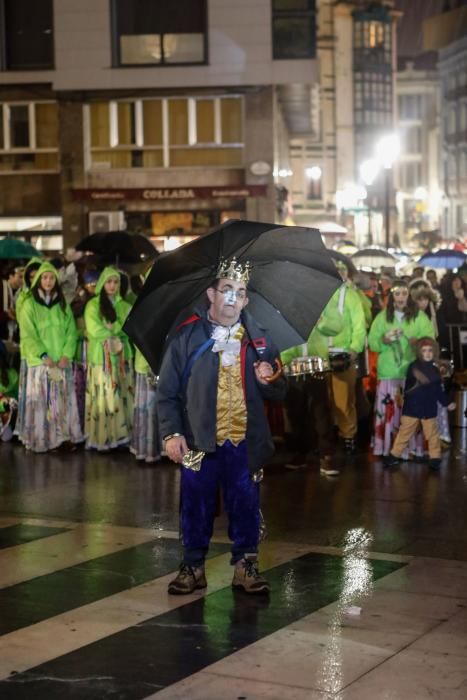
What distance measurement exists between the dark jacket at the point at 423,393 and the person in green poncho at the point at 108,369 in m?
3.31

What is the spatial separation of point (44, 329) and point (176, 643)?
844 centimetres

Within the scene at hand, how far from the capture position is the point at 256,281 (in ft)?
28.1

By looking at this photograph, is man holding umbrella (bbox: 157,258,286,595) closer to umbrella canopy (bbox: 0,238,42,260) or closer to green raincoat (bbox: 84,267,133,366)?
green raincoat (bbox: 84,267,133,366)

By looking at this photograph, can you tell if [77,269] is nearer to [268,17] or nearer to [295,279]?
[295,279]

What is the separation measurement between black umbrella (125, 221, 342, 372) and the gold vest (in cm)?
54

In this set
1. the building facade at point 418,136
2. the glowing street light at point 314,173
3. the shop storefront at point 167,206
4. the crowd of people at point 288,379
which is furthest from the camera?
the building facade at point 418,136

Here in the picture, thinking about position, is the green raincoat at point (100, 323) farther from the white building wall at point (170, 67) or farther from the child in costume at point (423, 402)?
the white building wall at point (170, 67)

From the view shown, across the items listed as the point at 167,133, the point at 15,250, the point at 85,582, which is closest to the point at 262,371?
the point at 85,582

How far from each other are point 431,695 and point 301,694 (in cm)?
59

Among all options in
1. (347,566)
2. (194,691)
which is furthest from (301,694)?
(347,566)

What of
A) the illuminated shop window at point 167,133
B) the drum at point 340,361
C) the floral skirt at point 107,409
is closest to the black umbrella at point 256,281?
the drum at point 340,361

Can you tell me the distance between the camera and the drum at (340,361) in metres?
14.0

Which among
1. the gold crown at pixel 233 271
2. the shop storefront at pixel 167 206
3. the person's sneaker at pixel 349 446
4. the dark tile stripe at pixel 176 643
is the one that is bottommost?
the dark tile stripe at pixel 176 643

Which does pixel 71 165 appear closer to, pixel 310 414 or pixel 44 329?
pixel 44 329
